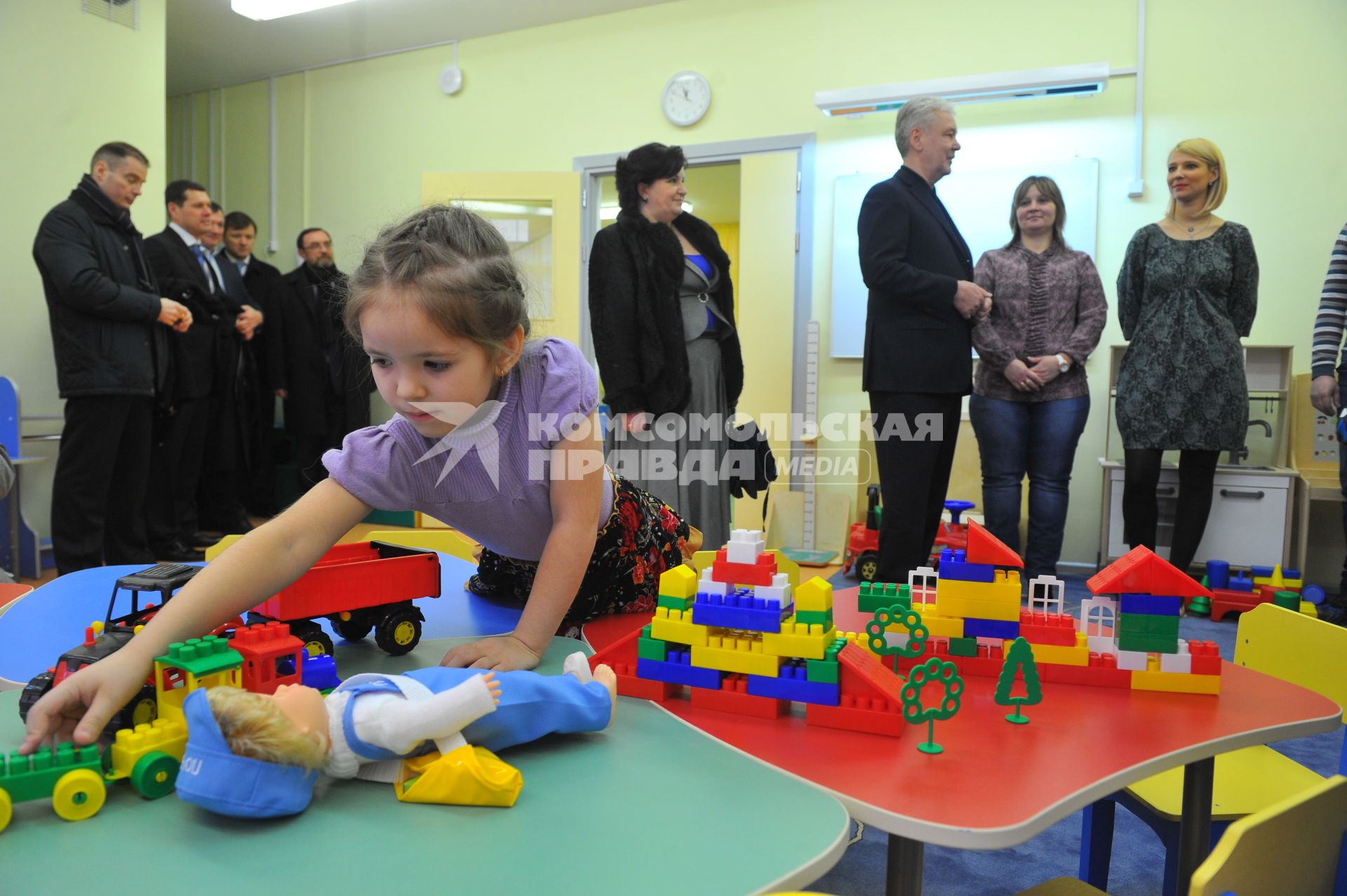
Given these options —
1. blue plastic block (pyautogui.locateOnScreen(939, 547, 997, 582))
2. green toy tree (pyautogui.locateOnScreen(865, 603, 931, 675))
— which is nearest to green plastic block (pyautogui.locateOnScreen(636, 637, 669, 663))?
green toy tree (pyautogui.locateOnScreen(865, 603, 931, 675))

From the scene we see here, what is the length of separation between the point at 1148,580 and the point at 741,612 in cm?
47

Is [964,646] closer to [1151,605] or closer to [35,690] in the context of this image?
[1151,605]

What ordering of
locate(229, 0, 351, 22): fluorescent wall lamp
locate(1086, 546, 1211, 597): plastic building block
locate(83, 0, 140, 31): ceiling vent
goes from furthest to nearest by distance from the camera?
locate(229, 0, 351, 22): fluorescent wall lamp < locate(83, 0, 140, 31): ceiling vent < locate(1086, 546, 1211, 597): plastic building block

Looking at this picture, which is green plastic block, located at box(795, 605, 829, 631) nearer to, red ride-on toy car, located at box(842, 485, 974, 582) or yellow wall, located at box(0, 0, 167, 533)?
red ride-on toy car, located at box(842, 485, 974, 582)

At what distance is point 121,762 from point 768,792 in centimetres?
50

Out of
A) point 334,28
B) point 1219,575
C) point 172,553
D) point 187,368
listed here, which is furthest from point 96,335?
point 1219,575

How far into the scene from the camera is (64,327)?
3.38 metres

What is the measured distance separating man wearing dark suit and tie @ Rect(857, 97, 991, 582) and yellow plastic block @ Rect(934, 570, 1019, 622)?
4.77 feet

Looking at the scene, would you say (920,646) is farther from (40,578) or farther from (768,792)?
(40,578)

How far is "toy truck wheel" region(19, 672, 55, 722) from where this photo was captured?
2.63 ft

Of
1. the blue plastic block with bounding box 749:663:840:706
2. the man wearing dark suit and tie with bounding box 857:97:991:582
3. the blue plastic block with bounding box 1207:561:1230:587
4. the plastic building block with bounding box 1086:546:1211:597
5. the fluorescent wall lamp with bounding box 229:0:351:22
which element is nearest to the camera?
the blue plastic block with bounding box 749:663:840:706

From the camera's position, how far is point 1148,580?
3.40 ft

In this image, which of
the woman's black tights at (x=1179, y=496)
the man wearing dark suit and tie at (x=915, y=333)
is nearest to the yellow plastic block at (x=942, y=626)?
the man wearing dark suit and tie at (x=915, y=333)

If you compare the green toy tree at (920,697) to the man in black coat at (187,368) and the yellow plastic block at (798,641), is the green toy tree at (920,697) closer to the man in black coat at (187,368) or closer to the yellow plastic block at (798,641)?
the yellow plastic block at (798,641)
